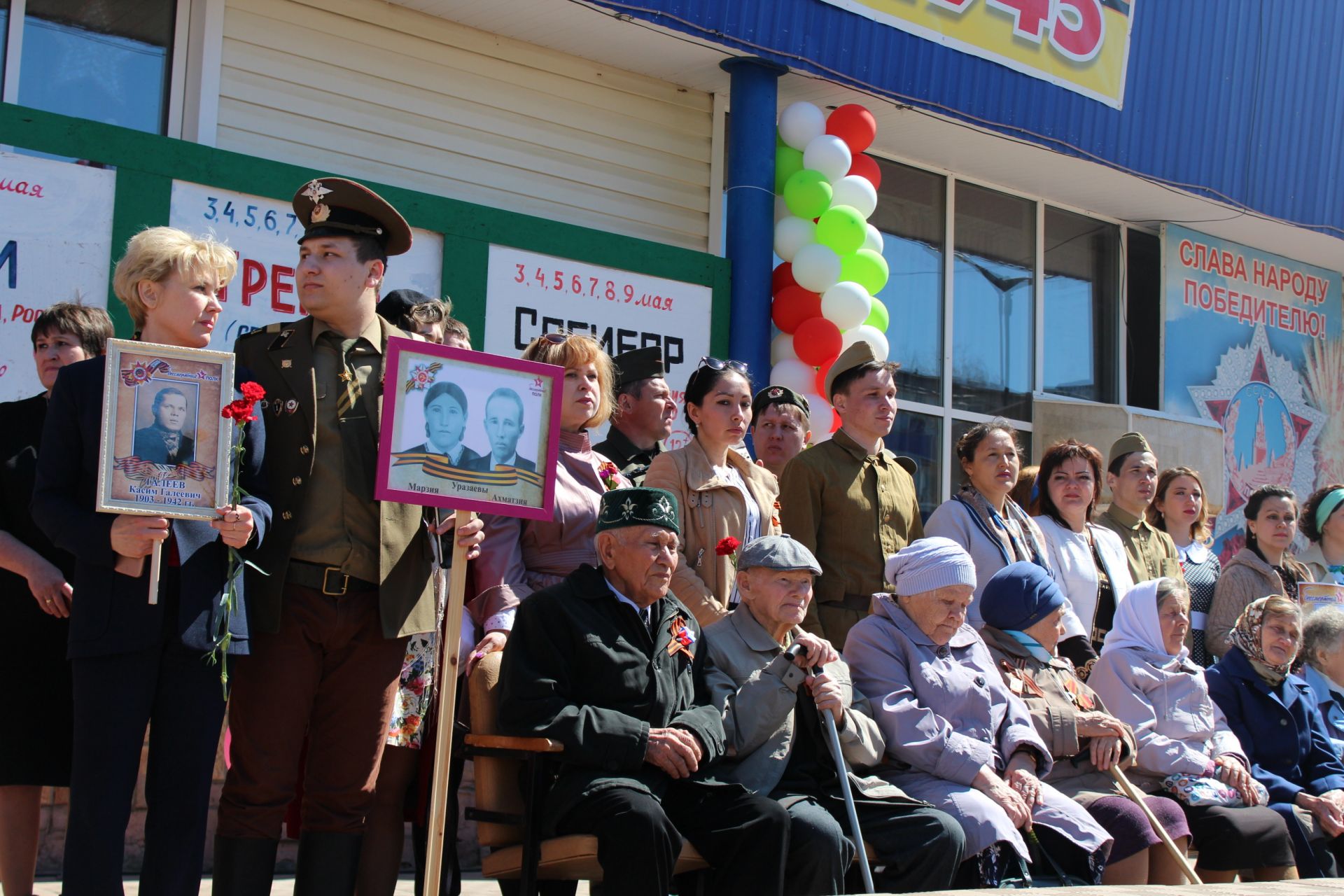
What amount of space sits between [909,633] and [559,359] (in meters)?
1.45

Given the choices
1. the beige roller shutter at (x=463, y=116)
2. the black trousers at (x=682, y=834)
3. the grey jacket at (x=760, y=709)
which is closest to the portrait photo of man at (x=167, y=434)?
the black trousers at (x=682, y=834)

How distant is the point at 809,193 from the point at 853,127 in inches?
21.0

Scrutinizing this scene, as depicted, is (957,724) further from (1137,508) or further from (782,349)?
(782,349)

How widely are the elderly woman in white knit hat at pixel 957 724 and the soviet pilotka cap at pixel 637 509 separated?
3.07 ft

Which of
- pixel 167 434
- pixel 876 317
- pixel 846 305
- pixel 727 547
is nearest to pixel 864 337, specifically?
pixel 846 305

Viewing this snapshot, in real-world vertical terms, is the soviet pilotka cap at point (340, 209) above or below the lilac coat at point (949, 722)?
above

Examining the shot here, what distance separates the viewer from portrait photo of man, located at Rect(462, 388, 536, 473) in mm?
3580

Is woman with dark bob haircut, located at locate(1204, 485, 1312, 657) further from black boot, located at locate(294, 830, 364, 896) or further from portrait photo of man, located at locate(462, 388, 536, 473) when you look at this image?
black boot, located at locate(294, 830, 364, 896)

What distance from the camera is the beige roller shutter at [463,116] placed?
685 centimetres

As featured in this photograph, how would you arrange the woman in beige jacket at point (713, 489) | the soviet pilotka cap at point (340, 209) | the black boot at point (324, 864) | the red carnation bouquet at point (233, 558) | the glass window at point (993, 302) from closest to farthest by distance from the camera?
the red carnation bouquet at point (233, 558), the black boot at point (324, 864), the soviet pilotka cap at point (340, 209), the woman in beige jacket at point (713, 489), the glass window at point (993, 302)

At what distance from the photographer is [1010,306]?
10133 millimetres

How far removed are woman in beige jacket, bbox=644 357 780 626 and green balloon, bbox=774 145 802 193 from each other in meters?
3.13

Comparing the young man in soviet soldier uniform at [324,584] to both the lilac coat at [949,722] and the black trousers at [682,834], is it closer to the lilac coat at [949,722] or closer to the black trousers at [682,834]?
the black trousers at [682,834]

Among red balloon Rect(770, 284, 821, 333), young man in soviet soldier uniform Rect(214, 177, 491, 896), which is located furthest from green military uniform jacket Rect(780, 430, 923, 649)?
red balloon Rect(770, 284, 821, 333)
